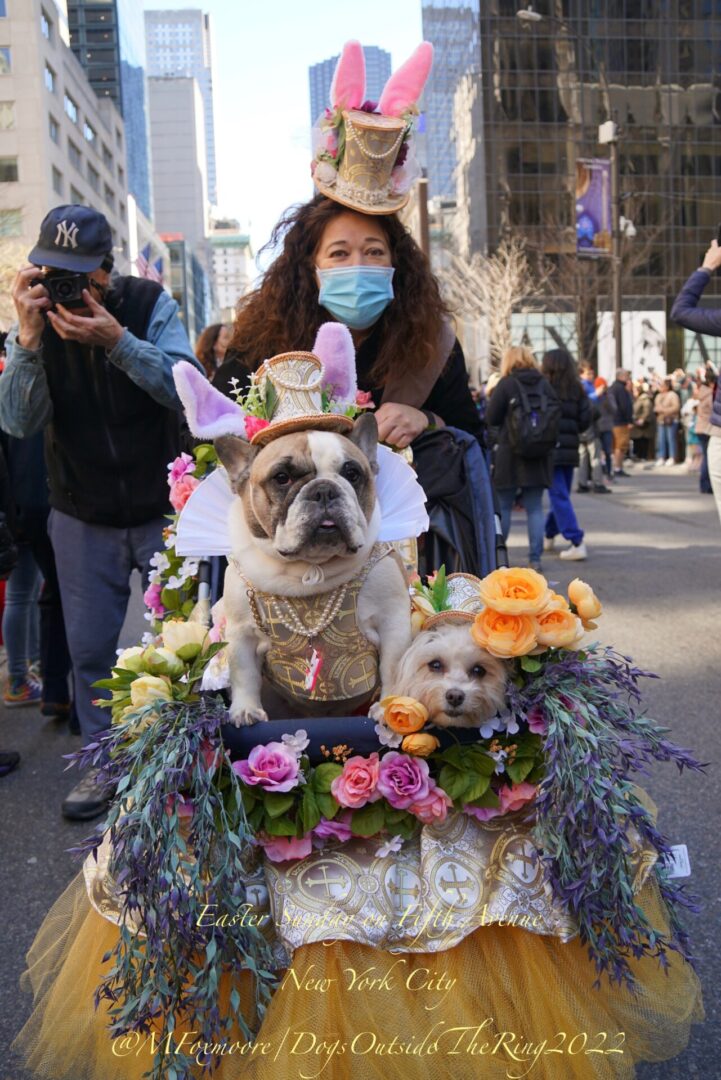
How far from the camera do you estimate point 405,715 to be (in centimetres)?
198

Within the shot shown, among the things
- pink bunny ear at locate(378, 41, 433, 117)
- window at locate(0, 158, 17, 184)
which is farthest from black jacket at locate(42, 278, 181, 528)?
window at locate(0, 158, 17, 184)

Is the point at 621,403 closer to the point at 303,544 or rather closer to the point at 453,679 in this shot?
the point at 453,679

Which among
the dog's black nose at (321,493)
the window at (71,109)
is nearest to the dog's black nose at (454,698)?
the dog's black nose at (321,493)

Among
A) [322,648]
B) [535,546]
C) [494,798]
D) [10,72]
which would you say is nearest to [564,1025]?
[494,798]

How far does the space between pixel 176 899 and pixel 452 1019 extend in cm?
63

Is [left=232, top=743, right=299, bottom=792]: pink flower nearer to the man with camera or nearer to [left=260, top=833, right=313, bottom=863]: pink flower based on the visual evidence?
[left=260, top=833, right=313, bottom=863]: pink flower

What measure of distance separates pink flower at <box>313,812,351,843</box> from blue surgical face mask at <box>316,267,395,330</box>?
149 cm

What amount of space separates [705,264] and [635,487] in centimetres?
1310

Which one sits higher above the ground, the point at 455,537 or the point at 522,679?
the point at 455,537

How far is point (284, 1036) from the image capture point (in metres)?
1.94

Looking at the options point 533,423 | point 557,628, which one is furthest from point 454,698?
point 533,423

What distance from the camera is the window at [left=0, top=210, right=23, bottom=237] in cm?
4911

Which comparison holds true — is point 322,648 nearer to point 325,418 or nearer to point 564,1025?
point 325,418

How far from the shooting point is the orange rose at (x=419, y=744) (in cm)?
198
